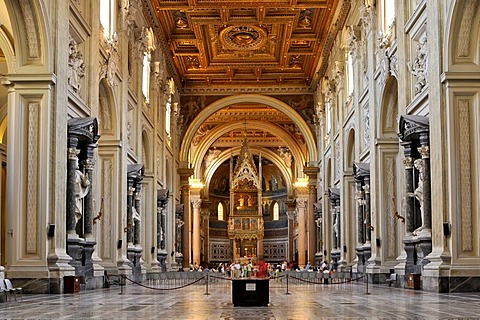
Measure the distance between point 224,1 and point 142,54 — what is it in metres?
4.64

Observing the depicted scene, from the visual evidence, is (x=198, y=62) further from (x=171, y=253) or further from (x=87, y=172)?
(x=87, y=172)

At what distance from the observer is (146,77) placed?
32344mm

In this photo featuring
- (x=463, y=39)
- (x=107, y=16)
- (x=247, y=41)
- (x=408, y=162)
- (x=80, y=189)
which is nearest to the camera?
(x=463, y=39)

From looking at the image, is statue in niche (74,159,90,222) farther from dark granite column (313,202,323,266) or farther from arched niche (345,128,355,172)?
dark granite column (313,202,323,266)

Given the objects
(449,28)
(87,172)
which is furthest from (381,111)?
(87,172)

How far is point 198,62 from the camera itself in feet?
136

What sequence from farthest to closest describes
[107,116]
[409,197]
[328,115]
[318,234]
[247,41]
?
[318,234]
[328,115]
[247,41]
[107,116]
[409,197]

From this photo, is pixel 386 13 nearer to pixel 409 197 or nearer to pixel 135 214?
pixel 409 197

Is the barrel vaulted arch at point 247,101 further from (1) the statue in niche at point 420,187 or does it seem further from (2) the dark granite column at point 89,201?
(1) the statue in niche at point 420,187

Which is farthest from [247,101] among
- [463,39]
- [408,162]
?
[463,39]

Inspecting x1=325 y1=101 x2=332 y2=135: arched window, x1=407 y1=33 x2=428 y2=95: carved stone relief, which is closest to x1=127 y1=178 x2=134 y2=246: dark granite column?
x1=407 y1=33 x2=428 y2=95: carved stone relief

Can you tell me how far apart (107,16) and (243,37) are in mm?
14348

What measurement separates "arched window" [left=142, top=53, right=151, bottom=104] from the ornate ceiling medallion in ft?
17.1

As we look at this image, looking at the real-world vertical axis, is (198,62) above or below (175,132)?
above
